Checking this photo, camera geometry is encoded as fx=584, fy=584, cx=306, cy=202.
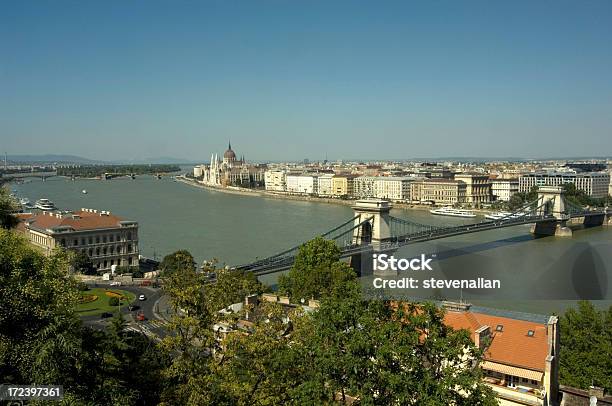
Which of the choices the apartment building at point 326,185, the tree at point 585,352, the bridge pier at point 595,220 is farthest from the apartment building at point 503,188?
the tree at point 585,352

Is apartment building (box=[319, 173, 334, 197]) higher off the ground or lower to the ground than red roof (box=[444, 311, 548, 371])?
lower

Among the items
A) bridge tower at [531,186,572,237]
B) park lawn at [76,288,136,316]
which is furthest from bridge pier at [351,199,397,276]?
bridge tower at [531,186,572,237]

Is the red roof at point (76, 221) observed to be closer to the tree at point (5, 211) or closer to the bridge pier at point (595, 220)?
the tree at point (5, 211)

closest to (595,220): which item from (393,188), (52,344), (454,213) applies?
(454,213)

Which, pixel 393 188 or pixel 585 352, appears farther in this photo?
pixel 393 188

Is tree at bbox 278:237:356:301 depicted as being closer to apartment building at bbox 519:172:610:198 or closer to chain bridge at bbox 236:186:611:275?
chain bridge at bbox 236:186:611:275

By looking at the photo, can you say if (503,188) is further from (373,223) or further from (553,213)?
(373,223)

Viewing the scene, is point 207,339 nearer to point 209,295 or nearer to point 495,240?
point 209,295
